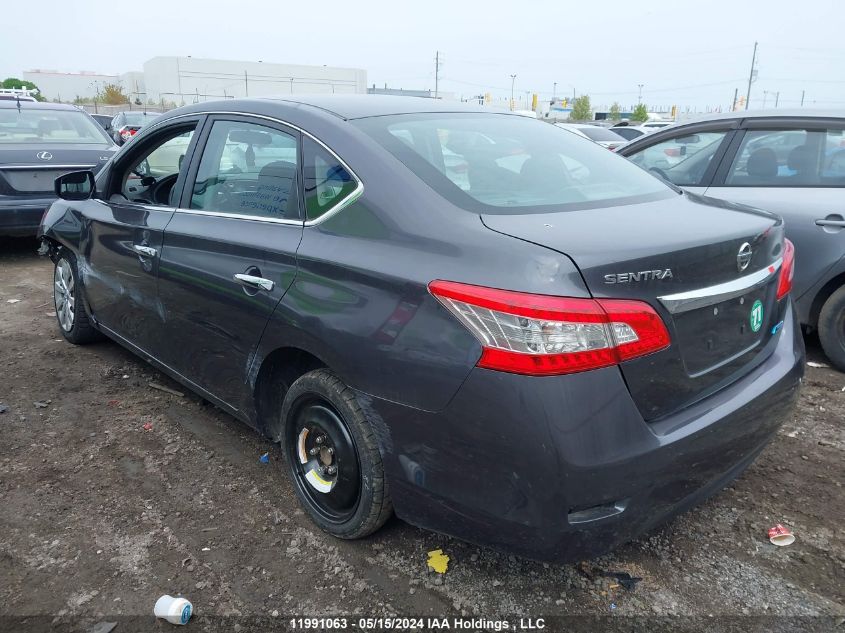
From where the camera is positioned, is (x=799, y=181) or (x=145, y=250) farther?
(x=799, y=181)

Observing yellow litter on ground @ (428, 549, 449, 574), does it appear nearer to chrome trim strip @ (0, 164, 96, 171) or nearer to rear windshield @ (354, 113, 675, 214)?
rear windshield @ (354, 113, 675, 214)

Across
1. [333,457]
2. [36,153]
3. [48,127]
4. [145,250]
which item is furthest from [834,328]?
[48,127]

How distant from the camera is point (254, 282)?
276cm

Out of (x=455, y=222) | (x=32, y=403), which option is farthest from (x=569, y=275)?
(x=32, y=403)

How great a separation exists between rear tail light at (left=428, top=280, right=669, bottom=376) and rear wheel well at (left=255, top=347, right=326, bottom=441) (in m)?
0.86

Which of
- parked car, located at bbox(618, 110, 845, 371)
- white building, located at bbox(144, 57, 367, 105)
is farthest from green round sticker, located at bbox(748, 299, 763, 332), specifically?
white building, located at bbox(144, 57, 367, 105)

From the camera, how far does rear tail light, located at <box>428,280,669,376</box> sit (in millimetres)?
1911

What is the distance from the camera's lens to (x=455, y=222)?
2.20m

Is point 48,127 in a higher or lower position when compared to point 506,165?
higher

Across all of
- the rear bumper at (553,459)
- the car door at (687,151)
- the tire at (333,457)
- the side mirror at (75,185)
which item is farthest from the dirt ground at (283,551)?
the car door at (687,151)

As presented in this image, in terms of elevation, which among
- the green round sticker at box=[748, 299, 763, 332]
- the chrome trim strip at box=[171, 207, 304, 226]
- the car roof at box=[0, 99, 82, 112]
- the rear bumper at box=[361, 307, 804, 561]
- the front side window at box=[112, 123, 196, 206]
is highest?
the car roof at box=[0, 99, 82, 112]

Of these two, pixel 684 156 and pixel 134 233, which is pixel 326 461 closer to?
pixel 134 233

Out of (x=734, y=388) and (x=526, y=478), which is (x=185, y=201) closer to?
(x=526, y=478)

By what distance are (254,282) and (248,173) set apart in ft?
1.98
